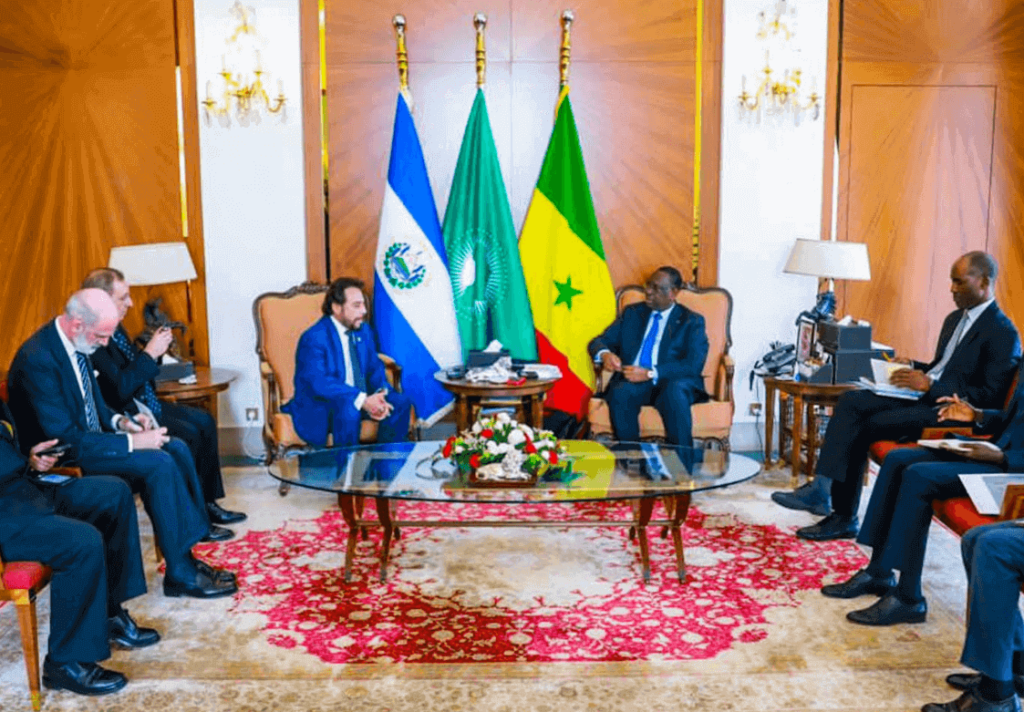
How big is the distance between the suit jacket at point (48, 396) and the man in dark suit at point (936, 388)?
10.6 feet

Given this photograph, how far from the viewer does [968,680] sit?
347cm

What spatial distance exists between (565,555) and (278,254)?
2.93m

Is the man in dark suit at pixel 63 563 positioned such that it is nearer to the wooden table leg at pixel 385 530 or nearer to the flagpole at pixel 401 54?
the wooden table leg at pixel 385 530

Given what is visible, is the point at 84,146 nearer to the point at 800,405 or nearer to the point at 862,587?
the point at 800,405

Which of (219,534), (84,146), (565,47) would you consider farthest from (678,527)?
(84,146)

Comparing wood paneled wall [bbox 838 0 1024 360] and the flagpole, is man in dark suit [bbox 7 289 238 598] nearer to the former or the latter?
the flagpole

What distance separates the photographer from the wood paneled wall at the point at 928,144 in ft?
21.7

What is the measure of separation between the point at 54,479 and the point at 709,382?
3.97 m

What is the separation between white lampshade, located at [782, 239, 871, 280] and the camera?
6102 millimetres

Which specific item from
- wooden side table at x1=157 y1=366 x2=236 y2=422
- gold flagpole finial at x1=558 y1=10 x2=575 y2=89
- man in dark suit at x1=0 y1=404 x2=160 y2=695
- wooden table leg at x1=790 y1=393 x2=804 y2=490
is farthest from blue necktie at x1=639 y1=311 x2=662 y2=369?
man in dark suit at x1=0 y1=404 x2=160 y2=695

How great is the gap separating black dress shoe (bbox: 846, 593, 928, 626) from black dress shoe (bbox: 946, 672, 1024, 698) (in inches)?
18.8

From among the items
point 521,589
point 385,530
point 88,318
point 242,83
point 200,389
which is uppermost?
point 242,83

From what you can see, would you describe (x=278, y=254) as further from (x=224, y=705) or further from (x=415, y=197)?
(x=224, y=705)

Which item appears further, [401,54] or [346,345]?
[401,54]
